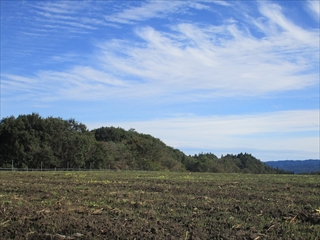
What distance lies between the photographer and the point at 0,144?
7062 centimetres

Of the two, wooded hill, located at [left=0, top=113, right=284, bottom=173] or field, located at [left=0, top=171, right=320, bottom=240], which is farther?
wooded hill, located at [left=0, top=113, right=284, bottom=173]

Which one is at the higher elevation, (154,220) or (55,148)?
(55,148)

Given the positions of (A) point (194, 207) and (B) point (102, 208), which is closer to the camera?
(B) point (102, 208)

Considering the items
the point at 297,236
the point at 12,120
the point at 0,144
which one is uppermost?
the point at 12,120

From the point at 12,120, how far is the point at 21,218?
222ft

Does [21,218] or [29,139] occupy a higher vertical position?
[29,139]

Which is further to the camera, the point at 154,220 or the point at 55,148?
the point at 55,148

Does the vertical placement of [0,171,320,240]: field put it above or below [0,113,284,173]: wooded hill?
below

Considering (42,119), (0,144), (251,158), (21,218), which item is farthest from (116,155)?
(251,158)

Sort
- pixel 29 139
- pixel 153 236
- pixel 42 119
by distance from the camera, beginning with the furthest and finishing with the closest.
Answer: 1. pixel 42 119
2. pixel 29 139
3. pixel 153 236

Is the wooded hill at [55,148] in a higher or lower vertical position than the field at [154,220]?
higher

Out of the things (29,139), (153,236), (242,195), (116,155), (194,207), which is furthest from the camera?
(116,155)

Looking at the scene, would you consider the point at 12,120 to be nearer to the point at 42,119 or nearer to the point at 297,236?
the point at 42,119

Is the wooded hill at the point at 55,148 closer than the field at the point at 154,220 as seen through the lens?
No
